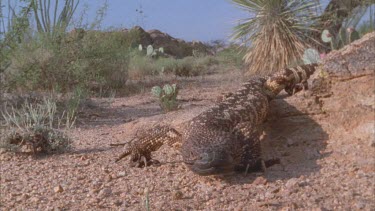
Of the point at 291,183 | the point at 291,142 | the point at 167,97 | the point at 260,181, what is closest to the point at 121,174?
the point at 260,181

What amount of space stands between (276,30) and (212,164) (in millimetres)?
6328

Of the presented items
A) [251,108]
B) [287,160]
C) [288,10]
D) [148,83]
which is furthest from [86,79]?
[287,160]

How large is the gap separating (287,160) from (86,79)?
18.2ft

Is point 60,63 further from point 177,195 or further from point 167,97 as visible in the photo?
point 177,195

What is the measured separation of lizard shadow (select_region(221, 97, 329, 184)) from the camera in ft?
10.1

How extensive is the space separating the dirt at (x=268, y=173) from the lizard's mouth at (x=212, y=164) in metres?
0.13

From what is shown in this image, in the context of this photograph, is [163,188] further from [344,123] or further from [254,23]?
[254,23]

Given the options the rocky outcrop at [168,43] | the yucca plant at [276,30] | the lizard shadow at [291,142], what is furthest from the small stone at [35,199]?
the rocky outcrop at [168,43]

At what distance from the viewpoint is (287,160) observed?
3.36 meters

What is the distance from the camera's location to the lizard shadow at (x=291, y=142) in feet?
10.1

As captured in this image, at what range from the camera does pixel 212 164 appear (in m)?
2.76

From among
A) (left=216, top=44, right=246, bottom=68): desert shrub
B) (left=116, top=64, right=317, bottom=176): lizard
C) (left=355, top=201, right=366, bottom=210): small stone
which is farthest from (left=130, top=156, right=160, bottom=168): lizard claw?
(left=216, top=44, right=246, bottom=68): desert shrub

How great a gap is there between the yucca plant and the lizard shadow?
4.64 meters

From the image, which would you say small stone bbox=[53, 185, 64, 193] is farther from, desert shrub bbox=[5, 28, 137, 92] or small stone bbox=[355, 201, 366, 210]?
desert shrub bbox=[5, 28, 137, 92]
